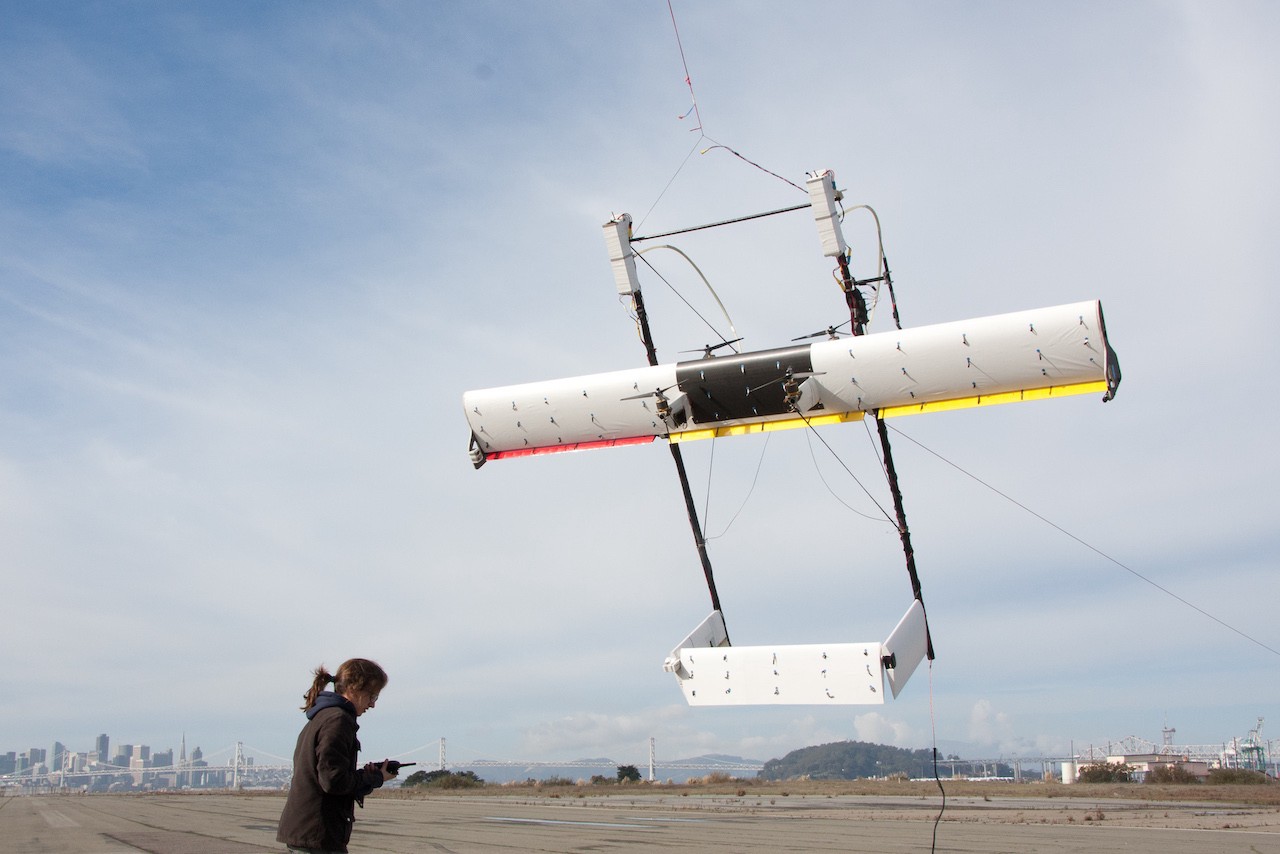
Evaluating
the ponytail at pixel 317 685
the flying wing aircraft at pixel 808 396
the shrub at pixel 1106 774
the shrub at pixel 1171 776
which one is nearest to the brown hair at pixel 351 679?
the ponytail at pixel 317 685

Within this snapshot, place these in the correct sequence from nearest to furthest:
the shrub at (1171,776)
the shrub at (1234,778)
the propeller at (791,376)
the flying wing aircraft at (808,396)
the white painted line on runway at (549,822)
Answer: the flying wing aircraft at (808,396) < the propeller at (791,376) < the white painted line on runway at (549,822) < the shrub at (1234,778) < the shrub at (1171,776)

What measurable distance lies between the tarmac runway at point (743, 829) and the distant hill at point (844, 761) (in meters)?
97.0

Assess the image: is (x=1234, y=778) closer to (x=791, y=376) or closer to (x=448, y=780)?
(x=791, y=376)

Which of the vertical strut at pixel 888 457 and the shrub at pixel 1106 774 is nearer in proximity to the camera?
the vertical strut at pixel 888 457

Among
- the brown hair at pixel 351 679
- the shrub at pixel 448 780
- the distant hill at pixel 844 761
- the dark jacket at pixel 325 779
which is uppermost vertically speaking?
the brown hair at pixel 351 679

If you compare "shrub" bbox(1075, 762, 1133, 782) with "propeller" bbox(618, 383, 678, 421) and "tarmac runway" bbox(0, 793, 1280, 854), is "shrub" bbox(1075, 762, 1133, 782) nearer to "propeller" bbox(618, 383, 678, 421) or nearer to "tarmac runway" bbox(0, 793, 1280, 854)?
"tarmac runway" bbox(0, 793, 1280, 854)

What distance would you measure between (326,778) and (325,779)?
1cm

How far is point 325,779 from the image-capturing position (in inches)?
189

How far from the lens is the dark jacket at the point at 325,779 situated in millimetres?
4820

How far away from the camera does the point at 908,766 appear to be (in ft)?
382

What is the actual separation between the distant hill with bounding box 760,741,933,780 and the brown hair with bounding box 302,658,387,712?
11694 cm

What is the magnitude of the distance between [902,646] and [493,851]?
6629 millimetres

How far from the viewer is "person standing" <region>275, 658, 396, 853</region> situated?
4824 mm

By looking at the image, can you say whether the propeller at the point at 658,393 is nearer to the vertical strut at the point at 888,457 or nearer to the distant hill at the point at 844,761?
the vertical strut at the point at 888,457
